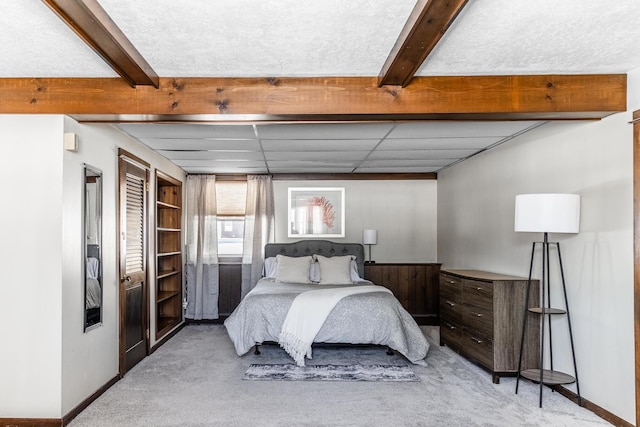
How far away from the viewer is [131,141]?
488cm

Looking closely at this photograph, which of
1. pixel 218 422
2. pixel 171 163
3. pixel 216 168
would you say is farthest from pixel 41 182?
pixel 216 168

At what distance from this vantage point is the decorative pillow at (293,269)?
6535 mm

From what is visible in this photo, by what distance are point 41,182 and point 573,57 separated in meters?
3.69

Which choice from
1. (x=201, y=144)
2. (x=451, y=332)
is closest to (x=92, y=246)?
(x=201, y=144)

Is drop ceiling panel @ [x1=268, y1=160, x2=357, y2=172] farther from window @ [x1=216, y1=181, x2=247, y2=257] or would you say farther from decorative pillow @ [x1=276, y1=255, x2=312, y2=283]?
decorative pillow @ [x1=276, y1=255, x2=312, y2=283]

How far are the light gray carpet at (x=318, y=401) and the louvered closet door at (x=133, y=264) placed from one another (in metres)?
0.24

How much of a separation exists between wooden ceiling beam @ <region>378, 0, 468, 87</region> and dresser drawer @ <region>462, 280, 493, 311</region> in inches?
88.0

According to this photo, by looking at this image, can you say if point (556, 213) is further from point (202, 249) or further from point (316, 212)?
point (202, 249)

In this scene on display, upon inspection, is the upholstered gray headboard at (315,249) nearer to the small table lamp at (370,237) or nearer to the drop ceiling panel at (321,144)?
the small table lamp at (370,237)

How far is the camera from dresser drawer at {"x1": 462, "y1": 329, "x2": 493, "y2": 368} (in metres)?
4.49

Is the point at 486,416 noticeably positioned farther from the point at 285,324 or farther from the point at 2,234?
the point at 2,234

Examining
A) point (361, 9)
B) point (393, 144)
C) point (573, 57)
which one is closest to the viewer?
point (361, 9)

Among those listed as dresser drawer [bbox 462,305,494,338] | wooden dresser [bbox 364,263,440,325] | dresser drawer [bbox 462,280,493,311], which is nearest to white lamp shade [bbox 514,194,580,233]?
dresser drawer [bbox 462,280,493,311]

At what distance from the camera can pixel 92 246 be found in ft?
12.8
